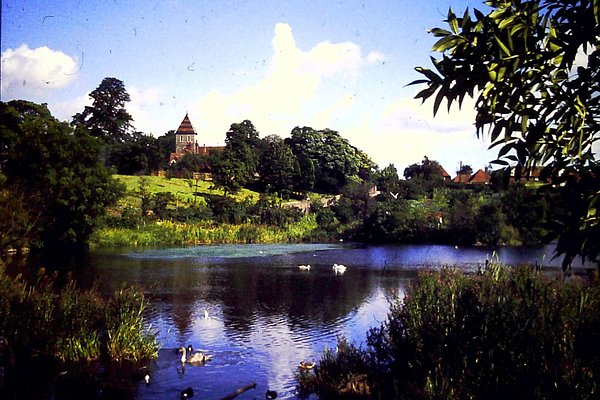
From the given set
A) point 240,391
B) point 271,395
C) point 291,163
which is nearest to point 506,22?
point 271,395

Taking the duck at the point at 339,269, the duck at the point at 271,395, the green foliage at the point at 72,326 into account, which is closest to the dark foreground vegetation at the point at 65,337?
the green foliage at the point at 72,326

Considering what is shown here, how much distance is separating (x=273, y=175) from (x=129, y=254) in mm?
32168

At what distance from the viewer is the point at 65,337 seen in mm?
11812

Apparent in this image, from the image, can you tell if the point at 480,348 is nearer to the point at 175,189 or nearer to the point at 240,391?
the point at 240,391

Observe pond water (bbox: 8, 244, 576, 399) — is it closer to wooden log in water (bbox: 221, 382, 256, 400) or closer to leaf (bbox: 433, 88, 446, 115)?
wooden log in water (bbox: 221, 382, 256, 400)

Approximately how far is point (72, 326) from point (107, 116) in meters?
68.7

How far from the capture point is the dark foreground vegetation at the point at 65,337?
11062 mm

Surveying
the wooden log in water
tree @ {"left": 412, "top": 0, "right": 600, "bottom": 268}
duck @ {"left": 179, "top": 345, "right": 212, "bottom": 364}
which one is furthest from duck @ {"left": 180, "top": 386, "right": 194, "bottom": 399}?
tree @ {"left": 412, "top": 0, "right": 600, "bottom": 268}

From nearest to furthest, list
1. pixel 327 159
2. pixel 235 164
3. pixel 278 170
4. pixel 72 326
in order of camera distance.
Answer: pixel 72 326
pixel 235 164
pixel 278 170
pixel 327 159

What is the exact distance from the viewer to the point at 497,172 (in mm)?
3521

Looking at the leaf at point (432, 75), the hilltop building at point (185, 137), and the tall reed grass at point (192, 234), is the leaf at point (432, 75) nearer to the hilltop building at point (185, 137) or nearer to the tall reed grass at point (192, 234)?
the tall reed grass at point (192, 234)

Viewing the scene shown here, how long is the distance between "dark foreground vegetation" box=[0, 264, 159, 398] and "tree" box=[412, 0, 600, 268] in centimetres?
937

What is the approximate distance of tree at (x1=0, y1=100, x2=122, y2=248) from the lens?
104ft

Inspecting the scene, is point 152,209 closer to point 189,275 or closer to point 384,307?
point 189,275
